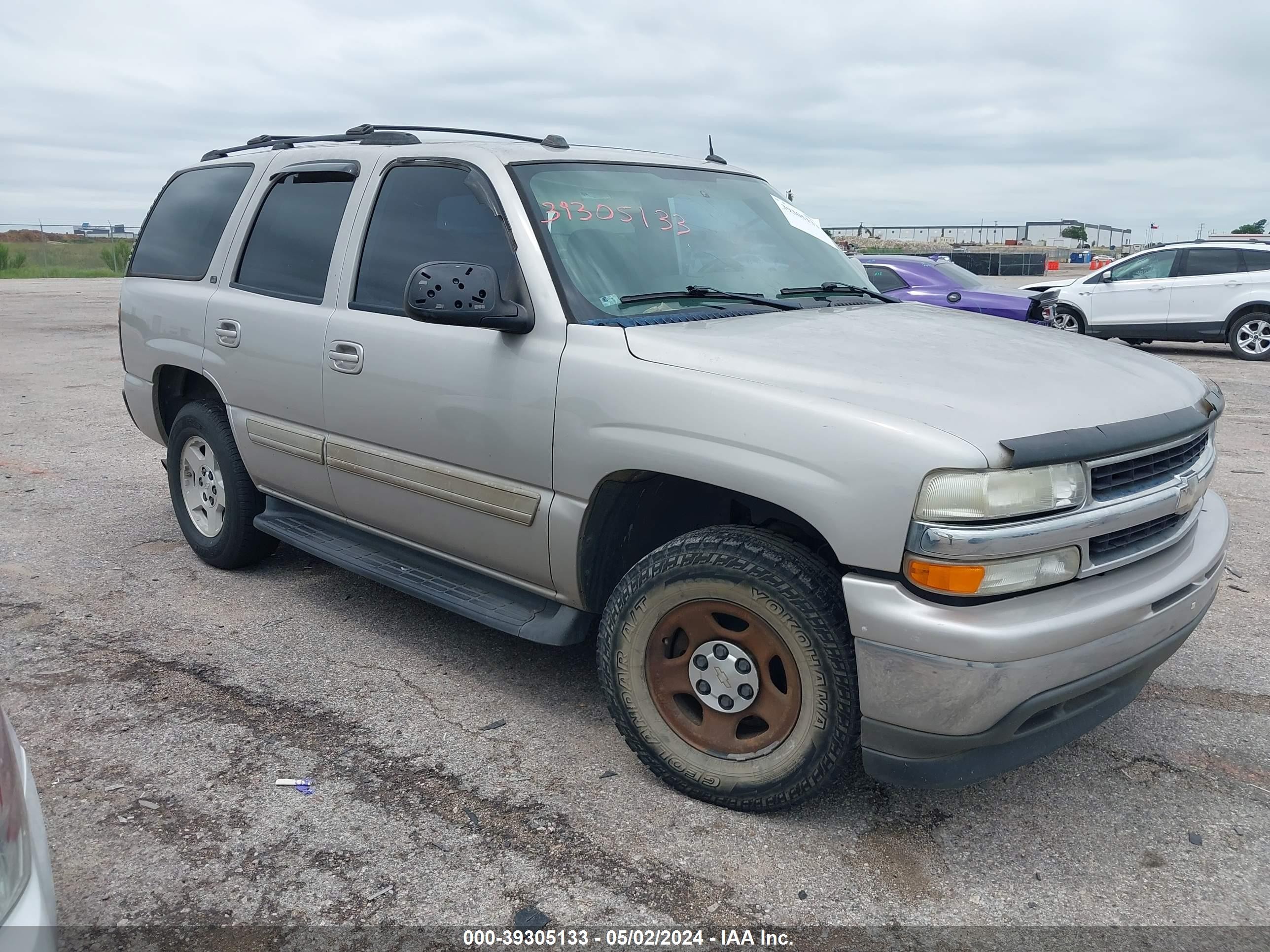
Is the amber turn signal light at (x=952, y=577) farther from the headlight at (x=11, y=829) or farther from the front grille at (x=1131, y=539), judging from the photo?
the headlight at (x=11, y=829)

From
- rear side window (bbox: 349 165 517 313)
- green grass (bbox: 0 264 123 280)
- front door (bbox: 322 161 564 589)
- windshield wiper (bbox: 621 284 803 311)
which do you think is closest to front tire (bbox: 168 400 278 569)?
front door (bbox: 322 161 564 589)

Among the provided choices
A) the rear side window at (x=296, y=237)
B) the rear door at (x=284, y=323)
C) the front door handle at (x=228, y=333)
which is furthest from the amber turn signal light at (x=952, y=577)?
the front door handle at (x=228, y=333)

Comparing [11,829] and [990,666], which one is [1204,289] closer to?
[990,666]

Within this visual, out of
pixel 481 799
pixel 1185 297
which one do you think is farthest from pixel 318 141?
pixel 1185 297

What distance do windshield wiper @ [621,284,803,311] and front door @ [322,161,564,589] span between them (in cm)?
33

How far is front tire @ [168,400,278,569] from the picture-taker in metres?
4.69

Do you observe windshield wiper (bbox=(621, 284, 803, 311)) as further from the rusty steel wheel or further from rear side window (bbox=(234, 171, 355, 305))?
rear side window (bbox=(234, 171, 355, 305))

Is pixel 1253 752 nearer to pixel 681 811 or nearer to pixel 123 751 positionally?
pixel 681 811

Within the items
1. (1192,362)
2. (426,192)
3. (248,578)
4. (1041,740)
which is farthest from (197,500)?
(1192,362)

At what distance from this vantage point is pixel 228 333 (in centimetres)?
448

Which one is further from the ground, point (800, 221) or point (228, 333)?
point (800, 221)

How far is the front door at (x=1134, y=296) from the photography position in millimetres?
14977

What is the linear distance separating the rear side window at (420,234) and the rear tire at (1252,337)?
1393 centimetres

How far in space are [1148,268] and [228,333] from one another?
47.2 feet
